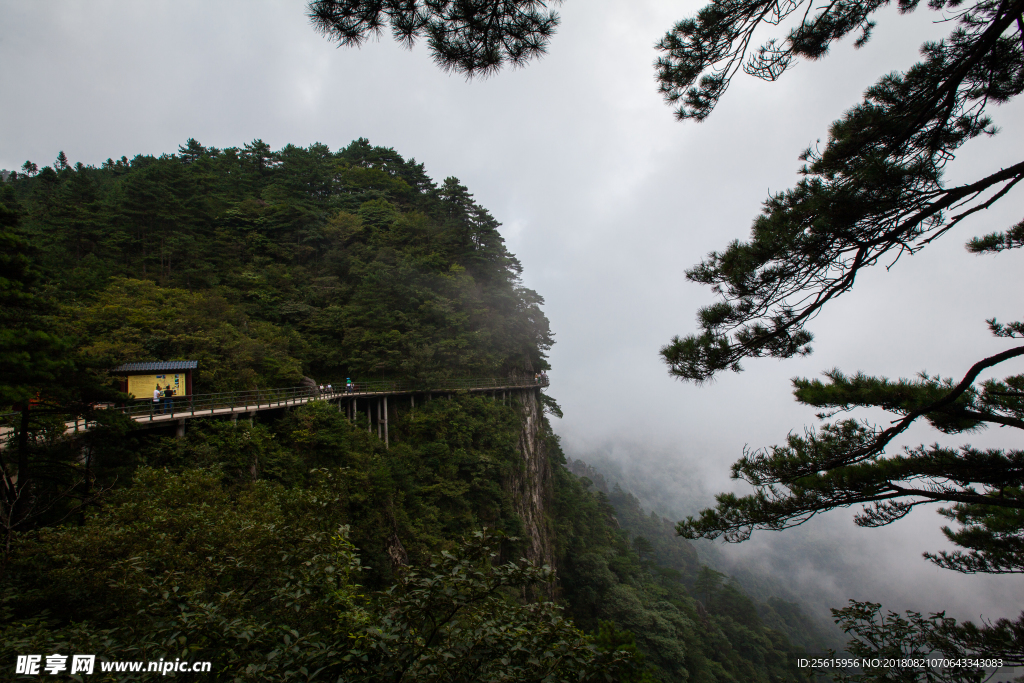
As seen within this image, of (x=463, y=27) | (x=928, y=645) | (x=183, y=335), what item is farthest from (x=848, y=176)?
(x=183, y=335)

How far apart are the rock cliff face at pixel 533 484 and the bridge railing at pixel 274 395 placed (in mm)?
1956

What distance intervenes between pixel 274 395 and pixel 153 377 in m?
3.08

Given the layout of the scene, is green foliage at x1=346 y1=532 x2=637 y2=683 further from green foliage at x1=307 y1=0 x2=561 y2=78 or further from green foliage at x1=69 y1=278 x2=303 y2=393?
green foliage at x1=69 y1=278 x2=303 y2=393

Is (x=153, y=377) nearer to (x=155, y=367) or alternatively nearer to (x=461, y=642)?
(x=155, y=367)

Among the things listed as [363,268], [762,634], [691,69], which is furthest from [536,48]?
[762,634]

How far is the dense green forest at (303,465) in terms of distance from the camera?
2.60 metres

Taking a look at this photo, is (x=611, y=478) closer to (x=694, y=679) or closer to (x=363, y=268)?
(x=694, y=679)

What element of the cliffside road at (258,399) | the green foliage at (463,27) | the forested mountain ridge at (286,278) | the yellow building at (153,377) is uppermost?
the forested mountain ridge at (286,278)

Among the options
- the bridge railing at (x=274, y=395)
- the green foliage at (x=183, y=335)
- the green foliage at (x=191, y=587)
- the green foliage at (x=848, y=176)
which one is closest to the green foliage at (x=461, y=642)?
the green foliage at (x=191, y=587)

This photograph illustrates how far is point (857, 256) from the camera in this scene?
10.3 feet

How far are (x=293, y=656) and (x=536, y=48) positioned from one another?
517 centimetres

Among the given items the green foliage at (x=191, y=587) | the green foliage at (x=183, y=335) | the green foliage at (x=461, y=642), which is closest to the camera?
the green foliage at (x=461, y=642)

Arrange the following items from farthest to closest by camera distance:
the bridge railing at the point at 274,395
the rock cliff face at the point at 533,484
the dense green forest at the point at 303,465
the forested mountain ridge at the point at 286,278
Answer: the rock cliff face at the point at 533,484, the forested mountain ridge at the point at 286,278, the bridge railing at the point at 274,395, the dense green forest at the point at 303,465

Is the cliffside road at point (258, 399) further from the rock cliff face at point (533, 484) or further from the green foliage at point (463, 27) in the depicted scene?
the green foliage at point (463, 27)
